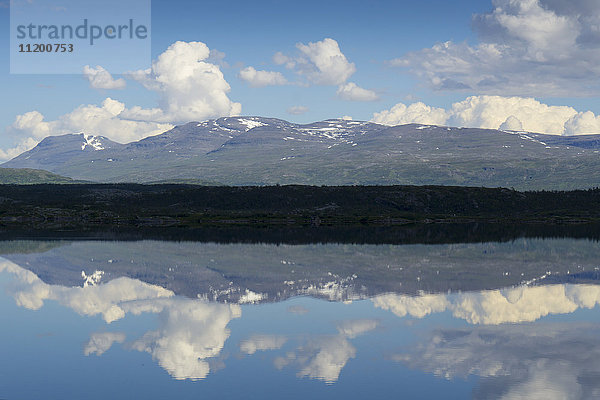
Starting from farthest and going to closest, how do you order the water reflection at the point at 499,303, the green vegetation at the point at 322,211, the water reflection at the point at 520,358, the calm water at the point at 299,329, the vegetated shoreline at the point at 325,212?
the green vegetation at the point at 322,211 → the vegetated shoreline at the point at 325,212 → the water reflection at the point at 499,303 → the calm water at the point at 299,329 → the water reflection at the point at 520,358

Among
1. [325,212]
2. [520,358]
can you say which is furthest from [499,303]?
[325,212]

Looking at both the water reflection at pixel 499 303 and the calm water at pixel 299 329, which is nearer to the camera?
the calm water at pixel 299 329

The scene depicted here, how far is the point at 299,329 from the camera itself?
3766cm

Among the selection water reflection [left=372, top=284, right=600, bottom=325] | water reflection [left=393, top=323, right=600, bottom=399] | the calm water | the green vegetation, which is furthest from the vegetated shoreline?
water reflection [left=393, top=323, right=600, bottom=399]

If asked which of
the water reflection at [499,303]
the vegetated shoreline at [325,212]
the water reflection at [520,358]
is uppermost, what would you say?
the vegetated shoreline at [325,212]

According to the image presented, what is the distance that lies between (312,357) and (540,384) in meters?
10.3

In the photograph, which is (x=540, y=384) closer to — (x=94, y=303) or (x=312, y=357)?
(x=312, y=357)

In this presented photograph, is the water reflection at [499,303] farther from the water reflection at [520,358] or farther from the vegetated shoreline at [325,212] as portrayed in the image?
the vegetated shoreline at [325,212]

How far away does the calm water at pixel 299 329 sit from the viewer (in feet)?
88.5

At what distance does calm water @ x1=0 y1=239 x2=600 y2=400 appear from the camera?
26984mm

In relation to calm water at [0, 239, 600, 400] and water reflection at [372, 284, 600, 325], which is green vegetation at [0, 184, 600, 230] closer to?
calm water at [0, 239, 600, 400]

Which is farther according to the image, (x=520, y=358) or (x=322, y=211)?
(x=322, y=211)

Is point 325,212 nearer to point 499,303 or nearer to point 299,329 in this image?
point 499,303

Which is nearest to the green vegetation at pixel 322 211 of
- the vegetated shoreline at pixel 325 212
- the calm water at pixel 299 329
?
the vegetated shoreline at pixel 325 212
